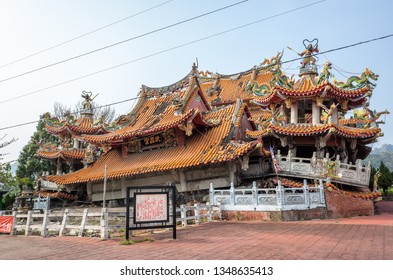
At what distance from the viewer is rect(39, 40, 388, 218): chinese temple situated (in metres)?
17.6

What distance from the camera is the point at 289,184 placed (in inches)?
687

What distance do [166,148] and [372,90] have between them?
42.1 feet

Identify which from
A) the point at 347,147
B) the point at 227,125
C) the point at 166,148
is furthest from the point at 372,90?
the point at 166,148

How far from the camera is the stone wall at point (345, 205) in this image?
52.2 feet

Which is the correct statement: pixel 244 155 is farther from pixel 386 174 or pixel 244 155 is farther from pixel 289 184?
pixel 386 174

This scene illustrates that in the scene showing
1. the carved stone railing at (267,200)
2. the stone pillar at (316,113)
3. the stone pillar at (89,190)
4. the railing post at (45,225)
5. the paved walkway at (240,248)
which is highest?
the stone pillar at (316,113)

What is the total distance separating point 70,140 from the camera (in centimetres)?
2994

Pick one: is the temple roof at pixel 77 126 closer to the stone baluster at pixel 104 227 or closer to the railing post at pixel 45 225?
the railing post at pixel 45 225

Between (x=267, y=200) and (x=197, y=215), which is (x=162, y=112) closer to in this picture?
(x=197, y=215)

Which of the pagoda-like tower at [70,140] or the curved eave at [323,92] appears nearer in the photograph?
the curved eave at [323,92]

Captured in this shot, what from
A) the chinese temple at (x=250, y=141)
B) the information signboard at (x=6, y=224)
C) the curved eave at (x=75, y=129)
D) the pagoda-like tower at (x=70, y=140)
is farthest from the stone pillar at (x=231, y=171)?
the curved eave at (x=75, y=129)

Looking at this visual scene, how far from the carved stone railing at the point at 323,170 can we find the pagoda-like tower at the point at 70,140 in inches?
579

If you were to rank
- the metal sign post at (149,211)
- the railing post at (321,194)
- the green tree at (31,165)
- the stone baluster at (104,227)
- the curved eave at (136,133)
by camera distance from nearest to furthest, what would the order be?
1. the metal sign post at (149,211)
2. the stone baluster at (104,227)
3. the railing post at (321,194)
4. the curved eave at (136,133)
5. the green tree at (31,165)

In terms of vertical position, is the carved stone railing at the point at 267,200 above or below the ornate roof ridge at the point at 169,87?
below
